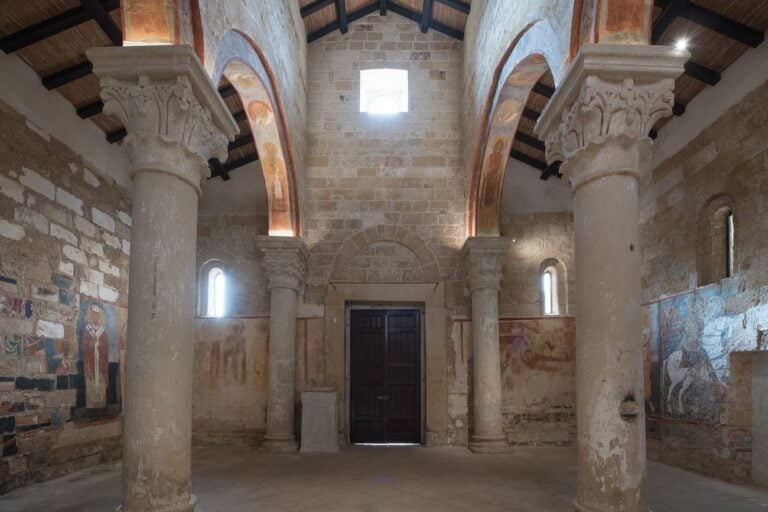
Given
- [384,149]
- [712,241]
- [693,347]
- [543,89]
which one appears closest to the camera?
[712,241]

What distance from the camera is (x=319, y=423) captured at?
9945 mm

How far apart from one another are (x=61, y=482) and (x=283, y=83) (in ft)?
19.8

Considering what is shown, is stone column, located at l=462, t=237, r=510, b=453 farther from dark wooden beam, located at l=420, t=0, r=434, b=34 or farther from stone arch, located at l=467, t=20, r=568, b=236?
Answer: dark wooden beam, located at l=420, t=0, r=434, b=34

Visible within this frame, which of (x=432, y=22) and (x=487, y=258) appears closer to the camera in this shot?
(x=487, y=258)

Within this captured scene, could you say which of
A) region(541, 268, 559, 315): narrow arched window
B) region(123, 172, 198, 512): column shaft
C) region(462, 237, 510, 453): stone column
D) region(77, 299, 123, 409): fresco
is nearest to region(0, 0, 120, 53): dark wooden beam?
region(77, 299, 123, 409): fresco

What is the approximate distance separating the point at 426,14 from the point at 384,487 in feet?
27.8

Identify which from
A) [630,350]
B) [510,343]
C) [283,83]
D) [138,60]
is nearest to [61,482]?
[138,60]

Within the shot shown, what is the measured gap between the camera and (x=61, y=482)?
7215 mm

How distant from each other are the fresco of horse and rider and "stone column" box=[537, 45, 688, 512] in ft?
10.8

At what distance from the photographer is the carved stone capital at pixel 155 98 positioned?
446 cm

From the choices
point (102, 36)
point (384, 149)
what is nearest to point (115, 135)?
point (102, 36)

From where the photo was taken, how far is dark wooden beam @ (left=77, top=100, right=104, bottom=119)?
8.34 meters

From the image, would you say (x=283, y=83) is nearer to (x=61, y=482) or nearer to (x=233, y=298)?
(x=233, y=298)

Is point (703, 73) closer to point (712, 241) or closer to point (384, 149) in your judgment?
point (712, 241)
